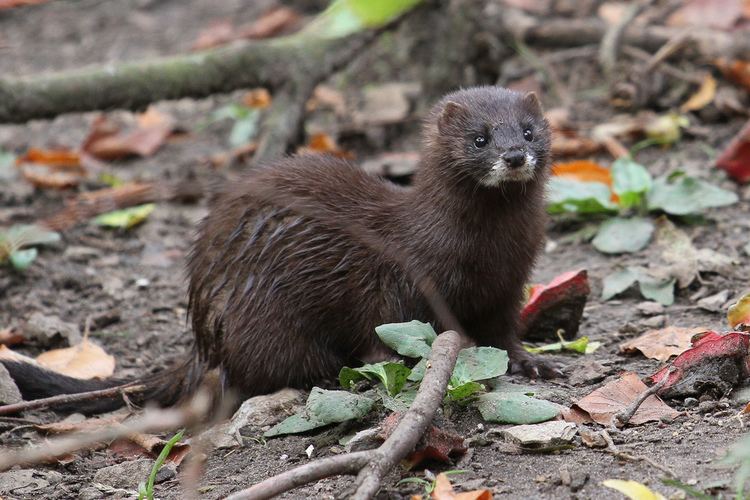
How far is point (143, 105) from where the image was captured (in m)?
7.09

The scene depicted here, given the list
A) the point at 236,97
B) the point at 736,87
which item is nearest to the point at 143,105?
the point at 236,97

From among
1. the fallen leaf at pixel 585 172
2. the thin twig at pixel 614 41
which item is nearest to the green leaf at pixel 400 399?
the fallen leaf at pixel 585 172

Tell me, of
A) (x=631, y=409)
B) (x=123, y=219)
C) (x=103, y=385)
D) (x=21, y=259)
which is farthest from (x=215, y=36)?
(x=631, y=409)

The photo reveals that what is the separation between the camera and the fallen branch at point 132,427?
372 centimetres

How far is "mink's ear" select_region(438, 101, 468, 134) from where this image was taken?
4570mm

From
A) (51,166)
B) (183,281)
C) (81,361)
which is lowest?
(81,361)

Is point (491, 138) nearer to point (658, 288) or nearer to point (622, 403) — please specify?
point (622, 403)

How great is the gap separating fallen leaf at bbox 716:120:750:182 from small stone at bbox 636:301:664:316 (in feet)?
5.17

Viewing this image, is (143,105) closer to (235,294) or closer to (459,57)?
(459,57)

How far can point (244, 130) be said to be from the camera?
8125 mm

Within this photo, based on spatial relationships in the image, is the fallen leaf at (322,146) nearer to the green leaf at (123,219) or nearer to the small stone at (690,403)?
the green leaf at (123,219)

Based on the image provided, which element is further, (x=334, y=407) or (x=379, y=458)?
(x=334, y=407)

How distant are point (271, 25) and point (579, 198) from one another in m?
4.38

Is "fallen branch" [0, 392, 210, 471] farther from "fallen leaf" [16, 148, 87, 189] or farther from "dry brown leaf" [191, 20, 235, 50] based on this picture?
"dry brown leaf" [191, 20, 235, 50]
